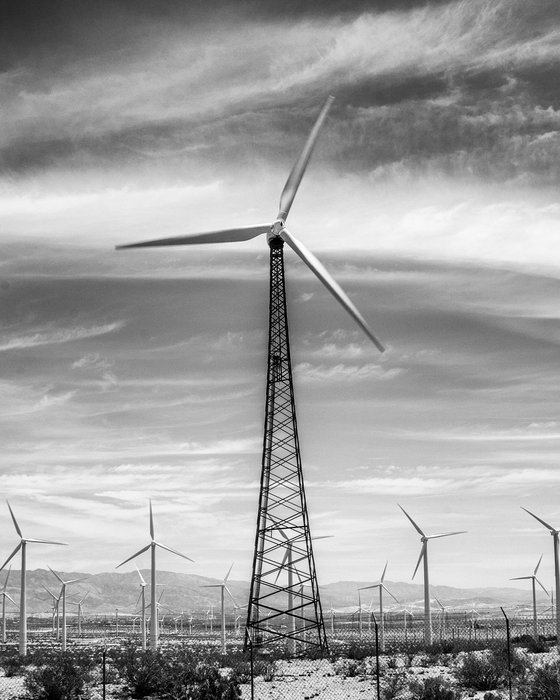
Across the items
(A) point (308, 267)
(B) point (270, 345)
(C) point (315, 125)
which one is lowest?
(B) point (270, 345)

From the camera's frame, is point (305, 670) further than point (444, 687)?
Answer: Yes

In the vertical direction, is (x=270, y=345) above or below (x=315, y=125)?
below

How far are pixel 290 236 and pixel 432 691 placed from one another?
25959 millimetres

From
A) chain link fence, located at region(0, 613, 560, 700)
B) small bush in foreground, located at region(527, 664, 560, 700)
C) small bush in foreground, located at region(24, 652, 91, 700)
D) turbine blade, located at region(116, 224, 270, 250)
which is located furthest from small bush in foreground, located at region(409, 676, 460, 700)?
turbine blade, located at region(116, 224, 270, 250)

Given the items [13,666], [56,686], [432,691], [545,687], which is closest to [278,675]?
[56,686]

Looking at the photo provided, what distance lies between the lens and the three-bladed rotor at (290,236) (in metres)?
45.6

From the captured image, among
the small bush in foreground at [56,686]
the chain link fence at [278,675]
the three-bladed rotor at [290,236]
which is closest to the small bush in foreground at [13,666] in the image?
the chain link fence at [278,675]

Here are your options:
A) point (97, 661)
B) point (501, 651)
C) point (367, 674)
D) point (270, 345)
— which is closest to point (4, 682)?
point (97, 661)

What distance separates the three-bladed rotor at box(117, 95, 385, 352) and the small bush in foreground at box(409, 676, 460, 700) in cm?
1667

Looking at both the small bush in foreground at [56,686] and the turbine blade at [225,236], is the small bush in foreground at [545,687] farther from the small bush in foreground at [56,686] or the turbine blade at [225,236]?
the turbine blade at [225,236]

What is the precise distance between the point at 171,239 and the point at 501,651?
28.1 m

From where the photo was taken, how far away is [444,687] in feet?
113

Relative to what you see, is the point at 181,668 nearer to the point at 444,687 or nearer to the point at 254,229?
the point at 444,687

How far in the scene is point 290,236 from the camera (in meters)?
48.9
